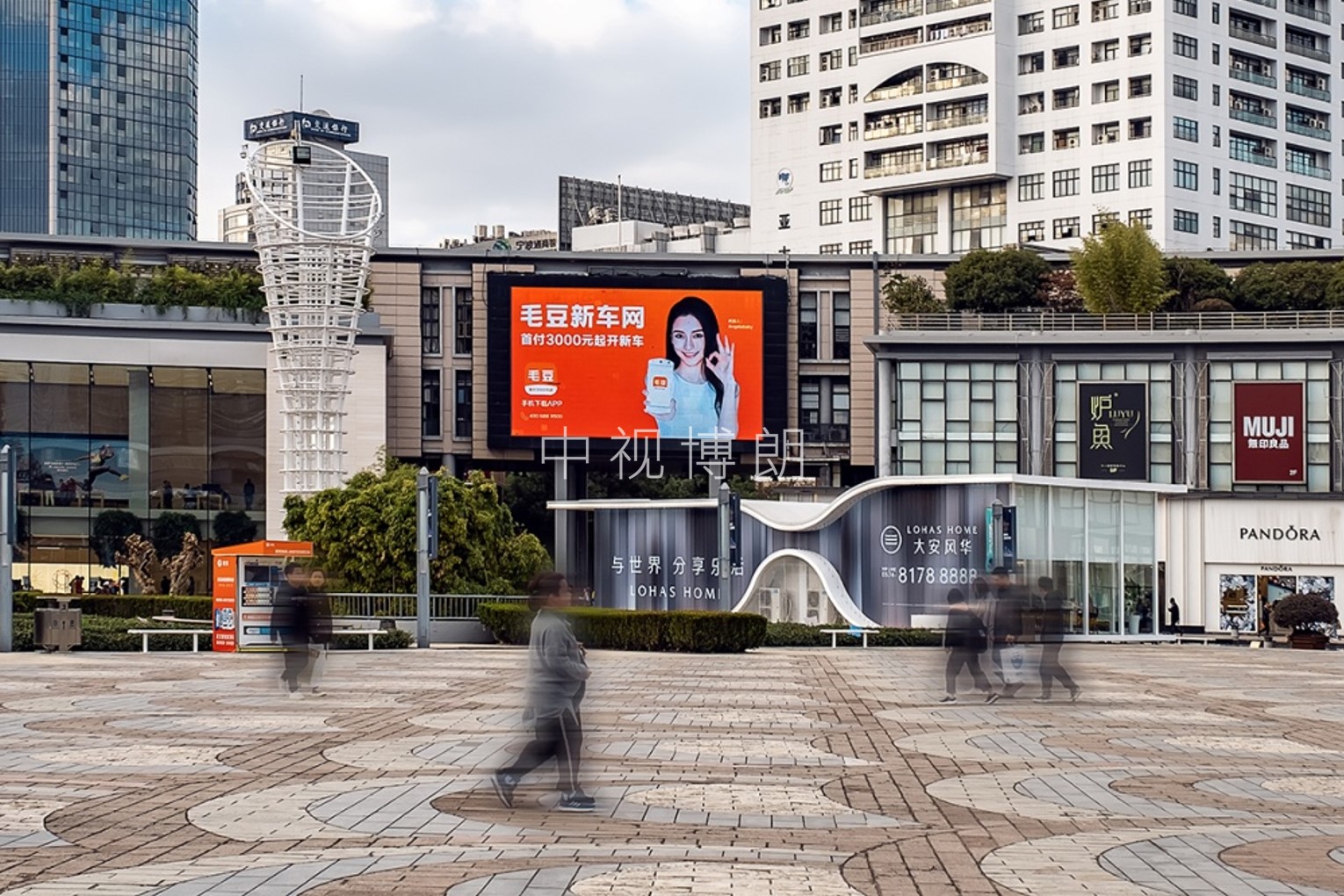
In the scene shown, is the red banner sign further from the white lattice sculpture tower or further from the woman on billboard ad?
the white lattice sculpture tower

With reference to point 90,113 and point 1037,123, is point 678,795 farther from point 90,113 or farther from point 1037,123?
point 90,113

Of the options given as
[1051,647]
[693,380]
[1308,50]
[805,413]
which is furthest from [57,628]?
[1308,50]

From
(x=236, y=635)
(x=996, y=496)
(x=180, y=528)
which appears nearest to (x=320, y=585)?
(x=236, y=635)

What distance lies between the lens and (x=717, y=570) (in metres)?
61.4

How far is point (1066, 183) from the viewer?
110062 millimetres

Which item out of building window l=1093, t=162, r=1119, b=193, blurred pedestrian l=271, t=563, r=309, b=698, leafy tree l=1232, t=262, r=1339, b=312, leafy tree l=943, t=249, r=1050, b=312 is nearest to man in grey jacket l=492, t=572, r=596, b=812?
blurred pedestrian l=271, t=563, r=309, b=698

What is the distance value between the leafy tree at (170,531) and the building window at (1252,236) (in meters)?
60.8

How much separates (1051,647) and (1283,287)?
61.9 m

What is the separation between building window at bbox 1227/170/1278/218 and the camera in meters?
110

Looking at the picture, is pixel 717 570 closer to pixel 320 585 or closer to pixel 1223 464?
pixel 1223 464

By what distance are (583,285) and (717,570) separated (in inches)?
855

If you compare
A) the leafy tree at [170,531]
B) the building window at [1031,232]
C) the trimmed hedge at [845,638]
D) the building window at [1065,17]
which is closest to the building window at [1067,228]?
the building window at [1031,232]

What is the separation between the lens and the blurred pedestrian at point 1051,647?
26.9m

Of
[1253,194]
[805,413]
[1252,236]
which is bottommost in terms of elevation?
[805,413]
